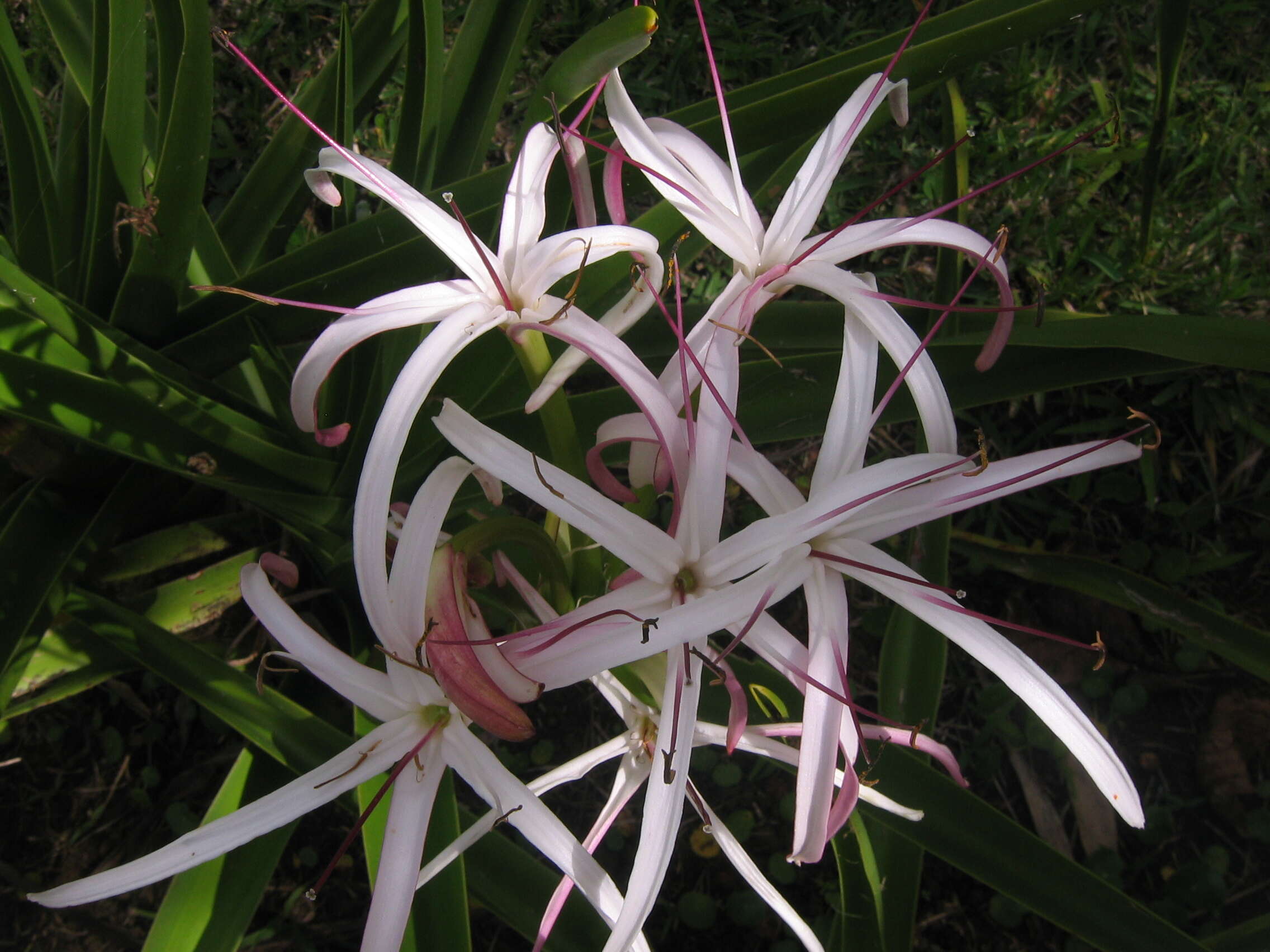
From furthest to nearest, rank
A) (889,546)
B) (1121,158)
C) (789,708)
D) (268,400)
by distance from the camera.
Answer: (1121,158) → (889,546) → (268,400) → (789,708)

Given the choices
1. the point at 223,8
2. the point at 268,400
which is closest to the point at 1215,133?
the point at 268,400

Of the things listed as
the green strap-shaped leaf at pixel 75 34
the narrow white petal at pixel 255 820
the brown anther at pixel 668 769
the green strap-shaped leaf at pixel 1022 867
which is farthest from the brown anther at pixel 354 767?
the green strap-shaped leaf at pixel 75 34

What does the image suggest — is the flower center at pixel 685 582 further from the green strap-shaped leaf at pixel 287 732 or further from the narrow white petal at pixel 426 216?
the green strap-shaped leaf at pixel 287 732

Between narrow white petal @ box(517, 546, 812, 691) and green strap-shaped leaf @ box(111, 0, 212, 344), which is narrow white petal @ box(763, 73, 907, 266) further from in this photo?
green strap-shaped leaf @ box(111, 0, 212, 344)

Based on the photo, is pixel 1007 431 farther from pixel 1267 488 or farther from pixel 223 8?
pixel 223 8

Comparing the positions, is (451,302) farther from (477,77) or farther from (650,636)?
(477,77)
